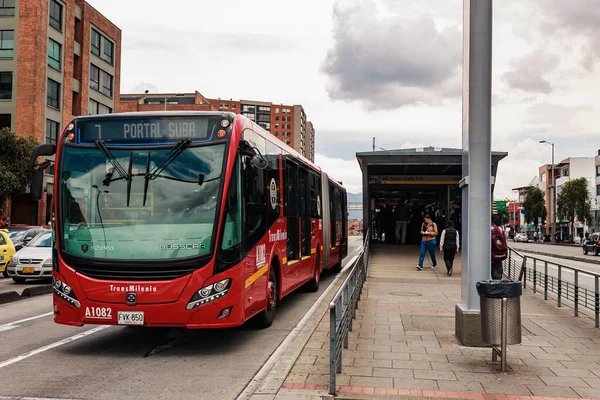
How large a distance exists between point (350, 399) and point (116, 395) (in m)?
2.26

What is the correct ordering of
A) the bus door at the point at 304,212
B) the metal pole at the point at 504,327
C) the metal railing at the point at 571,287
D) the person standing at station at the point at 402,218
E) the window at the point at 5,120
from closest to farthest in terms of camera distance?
the metal pole at the point at 504,327 → the metal railing at the point at 571,287 → the bus door at the point at 304,212 → the person standing at station at the point at 402,218 → the window at the point at 5,120

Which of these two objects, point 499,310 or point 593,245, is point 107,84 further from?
point 499,310

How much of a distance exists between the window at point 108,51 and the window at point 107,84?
1.29 metres

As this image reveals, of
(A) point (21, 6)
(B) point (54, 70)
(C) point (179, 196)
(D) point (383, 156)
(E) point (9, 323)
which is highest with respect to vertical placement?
(A) point (21, 6)

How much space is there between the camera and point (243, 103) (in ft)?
550

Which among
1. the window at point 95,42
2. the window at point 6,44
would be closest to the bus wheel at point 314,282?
the window at point 6,44

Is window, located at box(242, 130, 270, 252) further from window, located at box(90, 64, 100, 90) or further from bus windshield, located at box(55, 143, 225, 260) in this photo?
window, located at box(90, 64, 100, 90)

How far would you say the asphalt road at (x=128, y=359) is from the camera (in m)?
6.29

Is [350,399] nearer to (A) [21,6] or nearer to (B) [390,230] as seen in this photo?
(B) [390,230]

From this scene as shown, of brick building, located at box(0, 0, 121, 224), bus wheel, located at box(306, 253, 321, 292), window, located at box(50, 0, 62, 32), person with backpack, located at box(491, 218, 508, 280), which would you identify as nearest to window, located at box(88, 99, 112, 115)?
brick building, located at box(0, 0, 121, 224)

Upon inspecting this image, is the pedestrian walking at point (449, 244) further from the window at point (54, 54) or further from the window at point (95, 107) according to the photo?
the window at point (95, 107)

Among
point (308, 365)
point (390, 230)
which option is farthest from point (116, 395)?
point (390, 230)

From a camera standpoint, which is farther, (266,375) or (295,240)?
(295,240)

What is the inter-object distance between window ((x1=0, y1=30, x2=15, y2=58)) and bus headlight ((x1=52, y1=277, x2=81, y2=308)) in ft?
130
